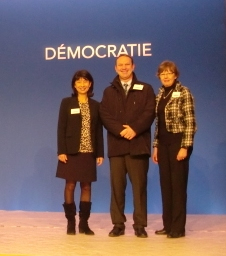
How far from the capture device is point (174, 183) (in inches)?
153

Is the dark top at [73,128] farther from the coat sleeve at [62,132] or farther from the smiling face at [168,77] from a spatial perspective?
the smiling face at [168,77]

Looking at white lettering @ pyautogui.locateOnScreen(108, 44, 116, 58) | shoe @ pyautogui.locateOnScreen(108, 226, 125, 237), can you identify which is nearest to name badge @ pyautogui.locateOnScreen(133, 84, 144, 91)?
shoe @ pyautogui.locateOnScreen(108, 226, 125, 237)

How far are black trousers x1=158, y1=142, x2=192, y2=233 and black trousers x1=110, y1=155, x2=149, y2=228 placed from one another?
0.14 meters

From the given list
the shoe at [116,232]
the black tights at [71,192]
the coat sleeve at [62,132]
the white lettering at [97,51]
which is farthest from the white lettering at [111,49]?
the shoe at [116,232]

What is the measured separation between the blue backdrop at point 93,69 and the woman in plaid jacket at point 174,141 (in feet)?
3.96

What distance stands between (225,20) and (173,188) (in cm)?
185

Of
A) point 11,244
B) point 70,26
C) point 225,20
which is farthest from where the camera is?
point 70,26

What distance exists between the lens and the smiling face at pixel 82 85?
13.2 feet

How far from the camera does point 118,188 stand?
156 inches

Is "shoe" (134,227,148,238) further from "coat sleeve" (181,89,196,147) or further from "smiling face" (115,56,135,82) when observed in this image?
"smiling face" (115,56,135,82)

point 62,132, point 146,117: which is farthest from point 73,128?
point 146,117

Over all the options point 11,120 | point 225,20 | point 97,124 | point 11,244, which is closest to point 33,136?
point 11,120

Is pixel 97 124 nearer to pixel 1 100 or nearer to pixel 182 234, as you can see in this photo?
pixel 182 234

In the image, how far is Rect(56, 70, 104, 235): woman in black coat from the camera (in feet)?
13.1
